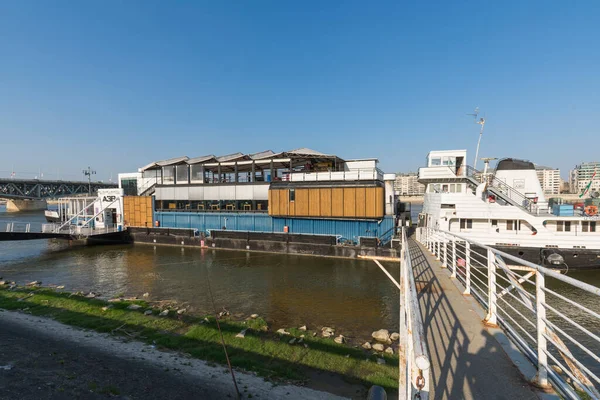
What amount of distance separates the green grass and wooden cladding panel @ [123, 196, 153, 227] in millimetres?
21196

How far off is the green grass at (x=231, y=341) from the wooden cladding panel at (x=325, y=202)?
15.7m

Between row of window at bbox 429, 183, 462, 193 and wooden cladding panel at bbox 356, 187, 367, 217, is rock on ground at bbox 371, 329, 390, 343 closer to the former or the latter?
wooden cladding panel at bbox 356, 187, 367, 217

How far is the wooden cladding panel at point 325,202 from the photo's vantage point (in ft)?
89.7

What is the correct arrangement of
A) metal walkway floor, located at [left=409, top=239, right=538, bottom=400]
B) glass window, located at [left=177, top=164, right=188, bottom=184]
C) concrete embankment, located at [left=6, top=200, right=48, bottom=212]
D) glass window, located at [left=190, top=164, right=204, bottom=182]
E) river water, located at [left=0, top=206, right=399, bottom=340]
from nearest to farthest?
metal walkway floor, located at [left=409, top=239, right=538, bottom=400], river water, located at [left=0, top=206, right=399, bottom=340], glass window, located at [left=190, top=164, right=204, bottom=182], glass window, located at [left=177, top=164, right=188, bottom=184], concrete embankment, located at [left=6, top=200, right=48, bottom=212]

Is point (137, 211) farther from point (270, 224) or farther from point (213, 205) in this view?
point (270, 224)

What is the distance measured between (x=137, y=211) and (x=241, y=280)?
2363cm

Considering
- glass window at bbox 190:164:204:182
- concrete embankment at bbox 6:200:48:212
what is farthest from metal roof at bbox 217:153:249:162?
concrete embankment at bbox 6:200:48:212

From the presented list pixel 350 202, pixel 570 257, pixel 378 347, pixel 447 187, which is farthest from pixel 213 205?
pixel 570 257

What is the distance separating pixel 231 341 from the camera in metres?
10.7

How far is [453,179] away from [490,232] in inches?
210

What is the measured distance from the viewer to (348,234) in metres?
26.9

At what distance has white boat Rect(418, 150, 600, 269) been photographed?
20.0 meters

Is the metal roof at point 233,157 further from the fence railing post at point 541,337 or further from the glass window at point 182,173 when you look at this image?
the fence railing post at point 541,337

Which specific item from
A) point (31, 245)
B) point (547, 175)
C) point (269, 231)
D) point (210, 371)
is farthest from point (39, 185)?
point (547, 175)
